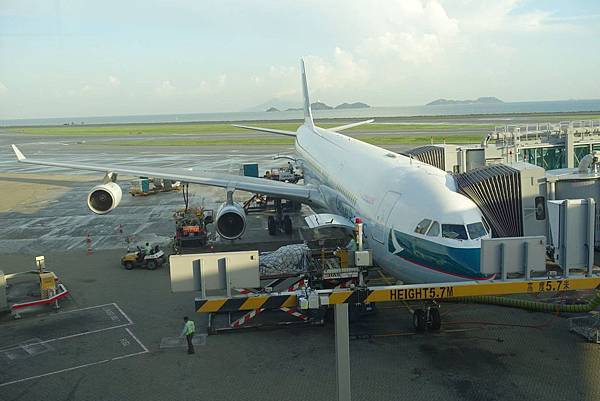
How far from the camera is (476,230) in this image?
41.3 ft

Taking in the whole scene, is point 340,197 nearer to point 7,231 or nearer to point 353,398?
point 353,398

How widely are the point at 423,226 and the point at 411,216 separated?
54 cm

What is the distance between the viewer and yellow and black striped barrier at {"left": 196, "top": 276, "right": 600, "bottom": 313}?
773 centimetres

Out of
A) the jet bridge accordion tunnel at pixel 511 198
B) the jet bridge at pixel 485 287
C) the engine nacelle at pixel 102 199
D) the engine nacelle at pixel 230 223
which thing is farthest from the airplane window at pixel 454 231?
the engine nacelle at pixel 102 199

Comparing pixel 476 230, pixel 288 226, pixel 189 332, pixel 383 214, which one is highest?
pixel 383 214

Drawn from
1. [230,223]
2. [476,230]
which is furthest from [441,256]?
[230,223]

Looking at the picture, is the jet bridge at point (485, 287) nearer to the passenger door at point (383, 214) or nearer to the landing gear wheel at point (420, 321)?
the passenger door at point (383, 214)

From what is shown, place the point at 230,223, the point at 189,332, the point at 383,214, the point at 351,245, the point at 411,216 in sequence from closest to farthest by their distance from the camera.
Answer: the point at 411,216 → the point at 189,332 → the point at 383,214 → the point at 351,245 → the point at 230,223

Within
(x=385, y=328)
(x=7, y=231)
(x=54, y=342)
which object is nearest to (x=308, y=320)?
(x=385, y=328)

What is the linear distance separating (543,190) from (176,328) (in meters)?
11.0

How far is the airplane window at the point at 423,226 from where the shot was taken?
12844 mm

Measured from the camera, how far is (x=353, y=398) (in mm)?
11312

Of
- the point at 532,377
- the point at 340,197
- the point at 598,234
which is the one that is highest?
the point at 340,197

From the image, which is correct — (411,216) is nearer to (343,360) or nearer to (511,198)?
(511,198)
